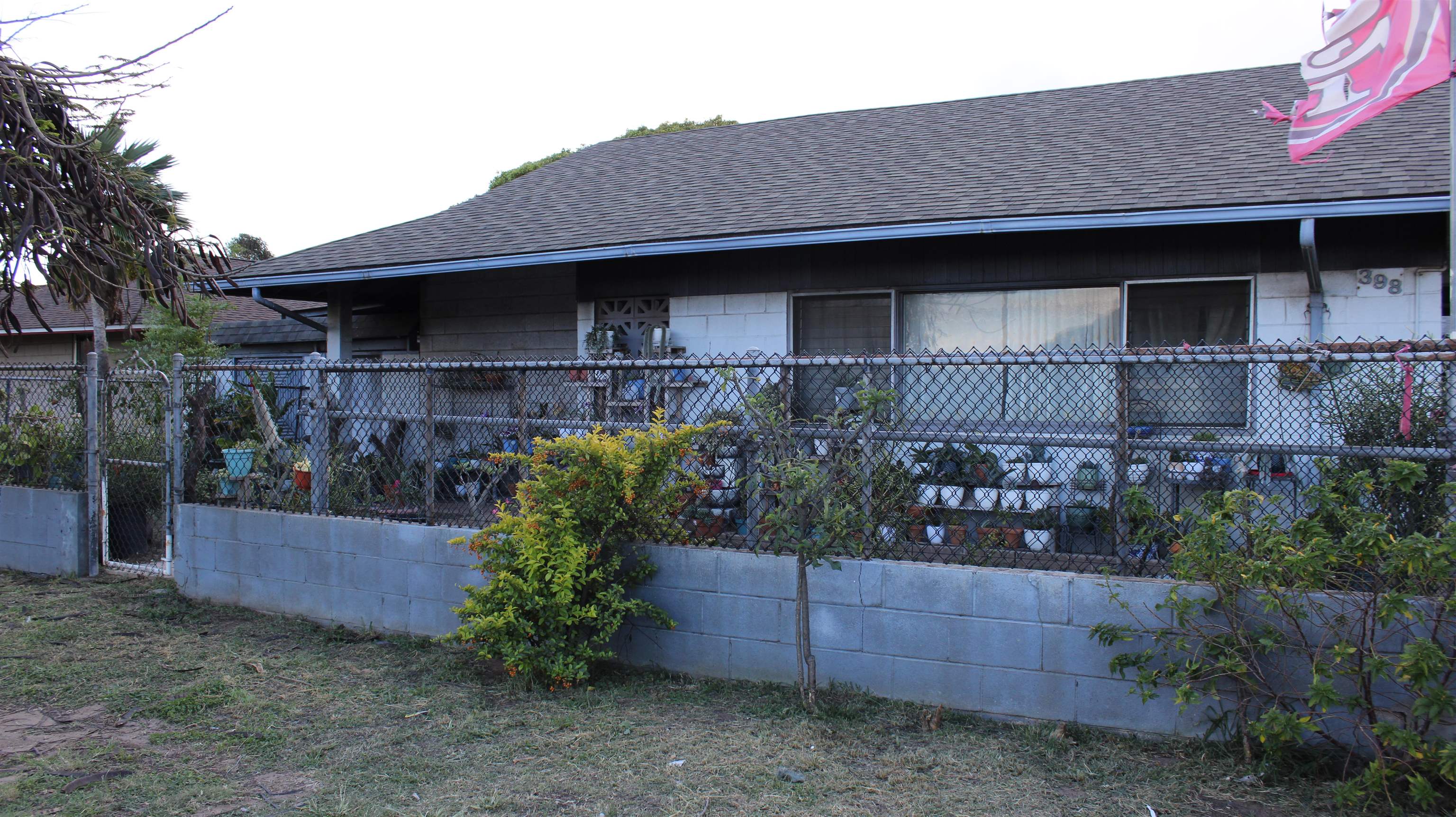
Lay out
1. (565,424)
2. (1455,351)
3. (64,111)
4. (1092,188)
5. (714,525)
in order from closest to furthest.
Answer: (1455,351) < (64,111) < (714,525) < (565,424) < (1092,188)

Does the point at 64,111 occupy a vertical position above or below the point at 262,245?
below

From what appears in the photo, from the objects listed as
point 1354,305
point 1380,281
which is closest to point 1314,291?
point 1354,305

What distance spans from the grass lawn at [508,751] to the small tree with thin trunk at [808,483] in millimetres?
563

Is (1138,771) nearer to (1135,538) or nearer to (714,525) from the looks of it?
(1135,538)

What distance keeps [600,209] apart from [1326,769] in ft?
24.9

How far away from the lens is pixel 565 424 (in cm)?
561

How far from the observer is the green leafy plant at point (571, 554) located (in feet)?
15.4

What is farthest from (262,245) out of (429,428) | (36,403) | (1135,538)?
(1135,538)

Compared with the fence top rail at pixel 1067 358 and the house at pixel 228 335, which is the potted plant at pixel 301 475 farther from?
the house at pixel 228 335

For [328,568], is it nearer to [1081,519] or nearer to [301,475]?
[301,475]

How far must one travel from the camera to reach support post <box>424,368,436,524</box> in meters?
5.68

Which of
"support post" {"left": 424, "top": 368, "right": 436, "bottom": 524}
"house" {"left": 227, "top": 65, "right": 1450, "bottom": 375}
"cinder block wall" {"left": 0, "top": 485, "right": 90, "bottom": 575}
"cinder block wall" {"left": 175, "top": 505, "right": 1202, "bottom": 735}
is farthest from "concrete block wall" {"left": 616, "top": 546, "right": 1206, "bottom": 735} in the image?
"cinder block wall" {"left": 0, "top": 485, "right": 90, "bottom": 575}

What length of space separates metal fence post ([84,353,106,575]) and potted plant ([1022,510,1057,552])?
687 centimetres

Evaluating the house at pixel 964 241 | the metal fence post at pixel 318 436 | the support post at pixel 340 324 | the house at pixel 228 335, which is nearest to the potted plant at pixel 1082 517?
the house at pixel 964 241
